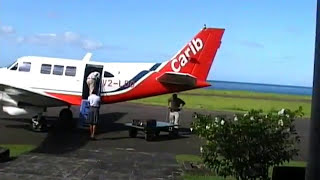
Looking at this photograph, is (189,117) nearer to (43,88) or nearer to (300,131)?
A: (300,131)

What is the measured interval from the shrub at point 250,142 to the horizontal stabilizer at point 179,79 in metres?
11.6

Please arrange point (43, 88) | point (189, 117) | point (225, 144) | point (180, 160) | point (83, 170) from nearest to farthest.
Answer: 1. point (225, 144)
2. point (83, 170)
3. point (180, 160)
4. point (43, 88)
5. point (189, 117)

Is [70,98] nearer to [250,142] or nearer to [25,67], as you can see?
[25,67]

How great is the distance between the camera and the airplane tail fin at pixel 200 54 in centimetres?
2027

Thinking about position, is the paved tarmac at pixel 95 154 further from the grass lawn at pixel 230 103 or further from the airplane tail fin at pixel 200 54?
the grass lawn at pixel 230 103

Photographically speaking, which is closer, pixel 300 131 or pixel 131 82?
pixel 131 82

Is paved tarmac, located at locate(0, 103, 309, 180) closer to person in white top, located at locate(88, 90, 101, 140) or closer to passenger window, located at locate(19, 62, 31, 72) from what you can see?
person in white top, located at locate(88, 90, 101, 140)

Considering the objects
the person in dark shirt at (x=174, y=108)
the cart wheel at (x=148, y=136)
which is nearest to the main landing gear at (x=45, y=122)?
the cart wheel at (x=148, y=136)

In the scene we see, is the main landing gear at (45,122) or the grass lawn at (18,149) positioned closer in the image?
the grass lawn at (18,149)

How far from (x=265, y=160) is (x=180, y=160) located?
5141 millimetres

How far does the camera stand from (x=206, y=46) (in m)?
20.3

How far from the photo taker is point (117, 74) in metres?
20.6

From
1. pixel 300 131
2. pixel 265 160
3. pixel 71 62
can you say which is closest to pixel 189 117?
pixel 300 131

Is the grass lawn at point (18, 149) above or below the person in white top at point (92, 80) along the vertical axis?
below
